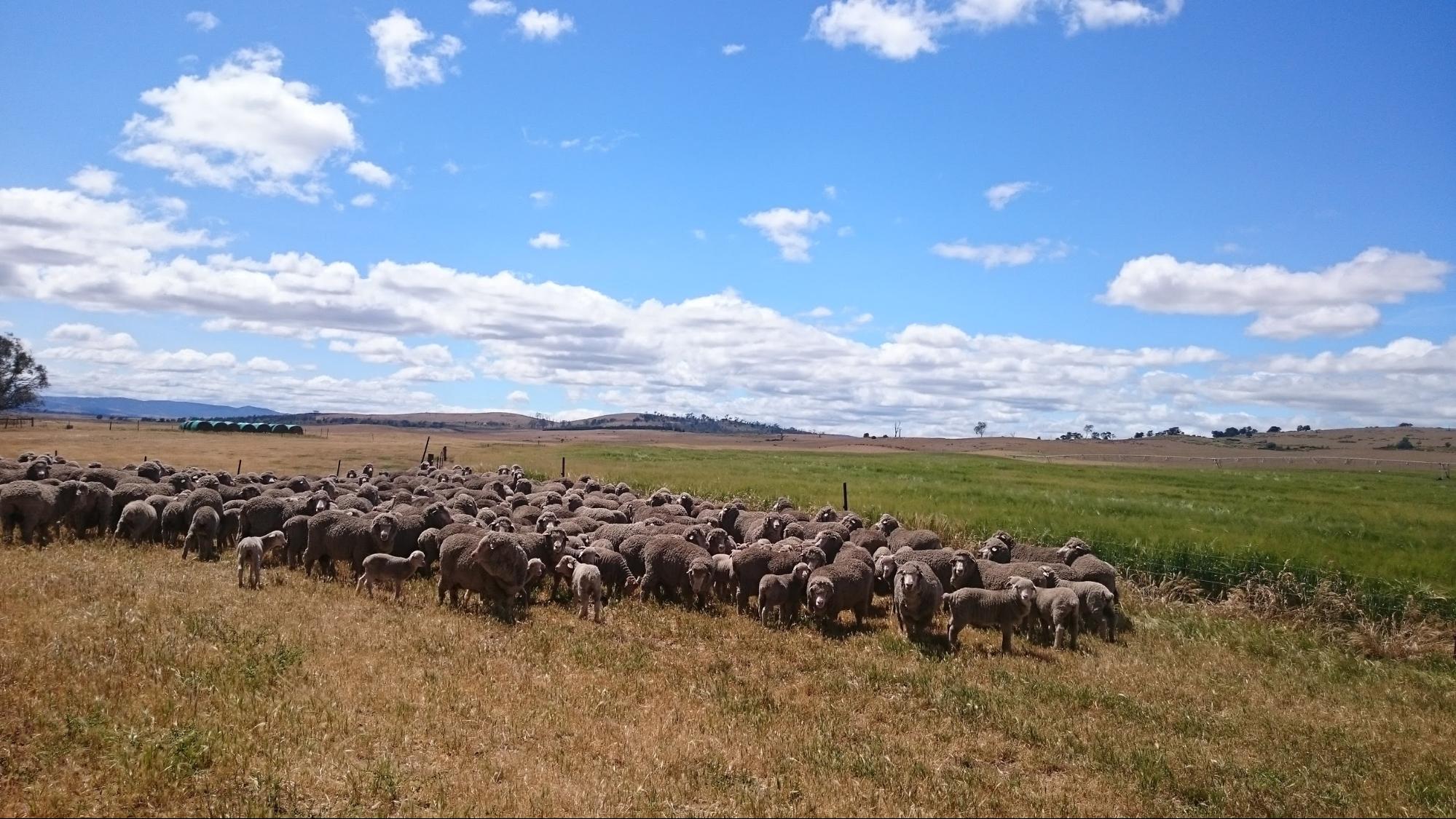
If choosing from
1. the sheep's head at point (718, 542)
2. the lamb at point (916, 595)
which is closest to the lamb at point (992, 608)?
the lamb at point (916, 595)

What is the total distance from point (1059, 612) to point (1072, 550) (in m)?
5.58

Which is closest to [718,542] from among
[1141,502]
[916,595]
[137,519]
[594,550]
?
[594,550]

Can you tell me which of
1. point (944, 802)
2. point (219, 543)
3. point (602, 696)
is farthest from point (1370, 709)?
point (219, 543)

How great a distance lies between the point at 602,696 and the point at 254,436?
301ft

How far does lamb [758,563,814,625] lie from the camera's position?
15.2 meters

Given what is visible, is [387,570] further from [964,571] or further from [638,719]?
[964,571]

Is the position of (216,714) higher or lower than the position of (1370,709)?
higher

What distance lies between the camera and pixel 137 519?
1966cm

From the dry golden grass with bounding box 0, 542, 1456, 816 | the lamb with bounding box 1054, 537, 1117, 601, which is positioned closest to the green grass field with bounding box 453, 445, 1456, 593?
the lamb with bounding box 1054, 537, 1117, 601

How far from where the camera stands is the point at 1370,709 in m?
12.0

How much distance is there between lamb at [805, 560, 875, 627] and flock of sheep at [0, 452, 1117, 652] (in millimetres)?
38

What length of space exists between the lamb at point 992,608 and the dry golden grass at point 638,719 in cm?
50

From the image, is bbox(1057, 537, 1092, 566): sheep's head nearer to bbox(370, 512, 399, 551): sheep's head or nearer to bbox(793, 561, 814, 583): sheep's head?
bbox(793, 561, 814, 583): sheep's head

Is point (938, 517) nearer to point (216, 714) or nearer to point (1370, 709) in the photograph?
point (1370, 709)
